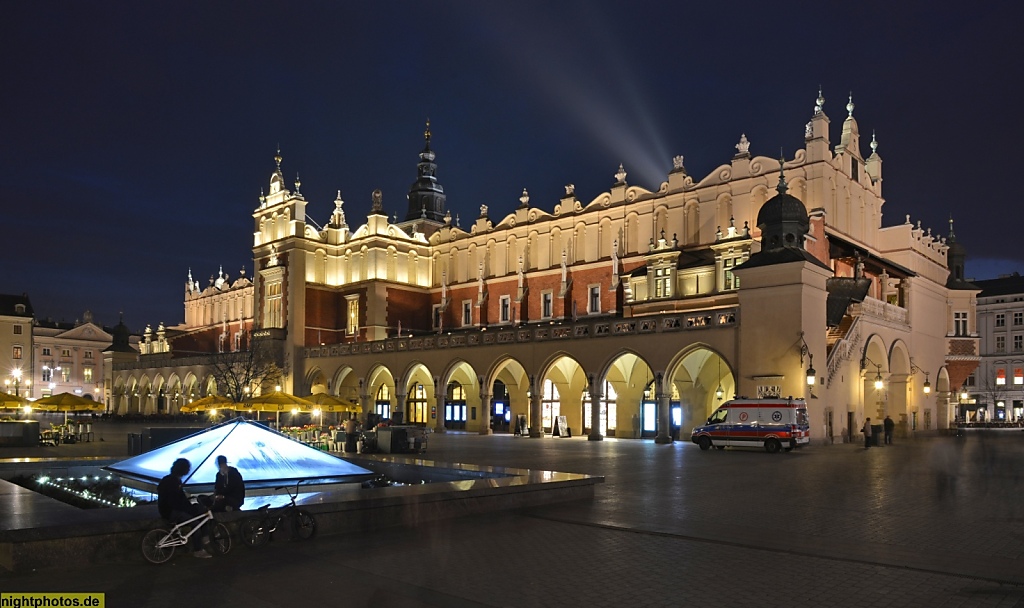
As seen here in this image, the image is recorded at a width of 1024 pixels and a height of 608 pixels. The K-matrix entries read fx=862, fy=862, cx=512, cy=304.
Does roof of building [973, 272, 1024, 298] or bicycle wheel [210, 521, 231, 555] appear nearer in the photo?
bicycle wheel [210, 521, 231, 555]

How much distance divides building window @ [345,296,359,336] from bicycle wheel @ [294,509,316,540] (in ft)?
166

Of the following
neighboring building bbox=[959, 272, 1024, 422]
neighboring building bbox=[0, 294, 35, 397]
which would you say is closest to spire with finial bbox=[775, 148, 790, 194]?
neighboring building bbox=[959, 272, 1024, 422]

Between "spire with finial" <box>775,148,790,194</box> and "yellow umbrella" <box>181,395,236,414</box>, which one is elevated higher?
"spire with finial" <box>775,148,790,194</box>

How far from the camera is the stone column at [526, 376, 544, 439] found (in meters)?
44.0

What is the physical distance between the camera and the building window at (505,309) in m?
58.0

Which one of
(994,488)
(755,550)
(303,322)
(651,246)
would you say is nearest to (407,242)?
(303,322)

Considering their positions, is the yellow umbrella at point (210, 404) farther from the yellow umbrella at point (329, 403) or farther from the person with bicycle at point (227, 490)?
the person with bicycle at point (227, 490)

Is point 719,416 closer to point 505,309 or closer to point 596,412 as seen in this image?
point 596,412

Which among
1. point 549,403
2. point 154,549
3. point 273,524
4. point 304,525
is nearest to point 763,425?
point 549,403

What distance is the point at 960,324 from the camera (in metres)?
56.0

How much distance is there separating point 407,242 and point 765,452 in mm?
38132

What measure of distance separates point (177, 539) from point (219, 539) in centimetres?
58

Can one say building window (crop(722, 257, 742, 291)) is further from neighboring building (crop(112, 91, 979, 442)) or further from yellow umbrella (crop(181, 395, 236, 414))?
yellow umbrella (crop(181, 395, 236, 414))

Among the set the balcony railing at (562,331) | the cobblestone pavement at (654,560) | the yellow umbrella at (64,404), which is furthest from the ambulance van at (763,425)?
the yellow umbrella at (64,404)
